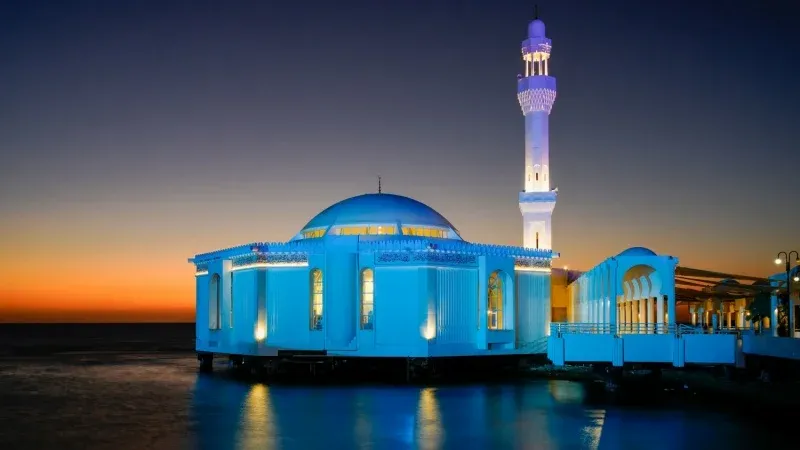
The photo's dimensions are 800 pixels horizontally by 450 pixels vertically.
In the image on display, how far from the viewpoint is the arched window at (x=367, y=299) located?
40219mm

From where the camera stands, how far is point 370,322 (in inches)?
1583

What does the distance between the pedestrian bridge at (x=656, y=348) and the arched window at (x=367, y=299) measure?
976 cm

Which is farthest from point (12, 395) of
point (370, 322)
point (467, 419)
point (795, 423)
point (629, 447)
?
point (795, 423)

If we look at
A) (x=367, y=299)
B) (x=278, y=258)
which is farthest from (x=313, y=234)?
(x=367, y=299)

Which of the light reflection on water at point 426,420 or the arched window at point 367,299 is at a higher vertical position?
the arched window at point 367,299

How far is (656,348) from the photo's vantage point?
3155 centimetres

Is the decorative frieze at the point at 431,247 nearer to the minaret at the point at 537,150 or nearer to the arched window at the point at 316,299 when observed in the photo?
the arched window at the point at 316,299

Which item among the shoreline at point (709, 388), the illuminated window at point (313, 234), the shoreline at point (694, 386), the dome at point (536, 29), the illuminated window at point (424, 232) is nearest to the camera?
the shoreline at point (709, 388)

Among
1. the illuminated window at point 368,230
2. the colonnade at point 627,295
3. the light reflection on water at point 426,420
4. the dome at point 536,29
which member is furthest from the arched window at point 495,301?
the dome at point 536,29

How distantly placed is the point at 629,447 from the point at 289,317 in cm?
2201

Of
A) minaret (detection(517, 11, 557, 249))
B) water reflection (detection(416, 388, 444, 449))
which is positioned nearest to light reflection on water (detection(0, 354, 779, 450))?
water reflection (detection(416, 388, 444, 449))

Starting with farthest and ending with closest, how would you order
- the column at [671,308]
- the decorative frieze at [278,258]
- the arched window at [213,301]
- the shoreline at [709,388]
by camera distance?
the arched window at [213,301] → the decorative frieze at [278,258] → the column at [671,308] → the shoreline at [709,388]

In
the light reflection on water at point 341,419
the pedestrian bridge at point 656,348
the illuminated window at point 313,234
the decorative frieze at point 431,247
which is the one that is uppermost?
the illuminated window at point 313,234

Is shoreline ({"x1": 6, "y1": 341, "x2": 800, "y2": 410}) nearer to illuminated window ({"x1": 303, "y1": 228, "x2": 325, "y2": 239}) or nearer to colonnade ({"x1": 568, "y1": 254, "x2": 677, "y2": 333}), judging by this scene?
colonnade ({"x1": 568, "y1": 254, "x2": 677, "y2": 333})
